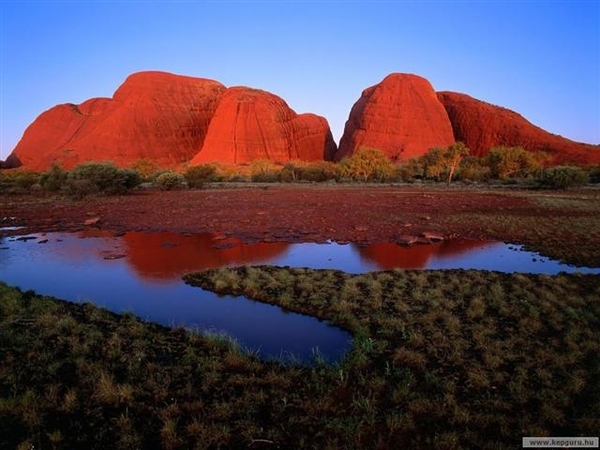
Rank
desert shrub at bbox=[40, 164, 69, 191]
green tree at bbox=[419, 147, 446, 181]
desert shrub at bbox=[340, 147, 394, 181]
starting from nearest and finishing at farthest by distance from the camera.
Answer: desert shrub at bbox=[40, 164, 69, 191]
green tree at bbox=[419, 147, 446, 181]
desert shrub at bbox=[340, 147, 394, 181]

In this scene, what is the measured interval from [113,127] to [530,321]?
3620 inches

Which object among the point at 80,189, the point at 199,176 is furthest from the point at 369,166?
the point at 80,189

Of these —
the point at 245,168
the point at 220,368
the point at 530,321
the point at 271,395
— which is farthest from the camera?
the point at 245,168

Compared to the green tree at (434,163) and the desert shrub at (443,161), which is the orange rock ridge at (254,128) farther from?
the desert shrub at (443,161)

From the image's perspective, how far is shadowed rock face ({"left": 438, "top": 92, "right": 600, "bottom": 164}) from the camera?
67.2 metres

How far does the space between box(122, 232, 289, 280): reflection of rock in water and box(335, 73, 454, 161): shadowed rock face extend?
64.8 meters

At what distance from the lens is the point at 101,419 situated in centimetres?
411

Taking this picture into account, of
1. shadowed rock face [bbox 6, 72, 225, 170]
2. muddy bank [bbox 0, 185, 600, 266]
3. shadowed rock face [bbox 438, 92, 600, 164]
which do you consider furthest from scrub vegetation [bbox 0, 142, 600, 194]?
shadowed rock face [bbox 6, 72, 225, 170]

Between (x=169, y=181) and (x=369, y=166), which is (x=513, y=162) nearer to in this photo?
(x=369, y=166)

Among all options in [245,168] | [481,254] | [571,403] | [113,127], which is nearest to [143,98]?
[113,127]

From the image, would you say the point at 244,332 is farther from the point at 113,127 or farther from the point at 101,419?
the point at 113,127

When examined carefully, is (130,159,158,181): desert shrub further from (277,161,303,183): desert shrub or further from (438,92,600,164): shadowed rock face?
(438,92,600,164): shadowed rock face

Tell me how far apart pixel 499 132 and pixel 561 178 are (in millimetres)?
47827

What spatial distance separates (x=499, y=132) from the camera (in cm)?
7819
